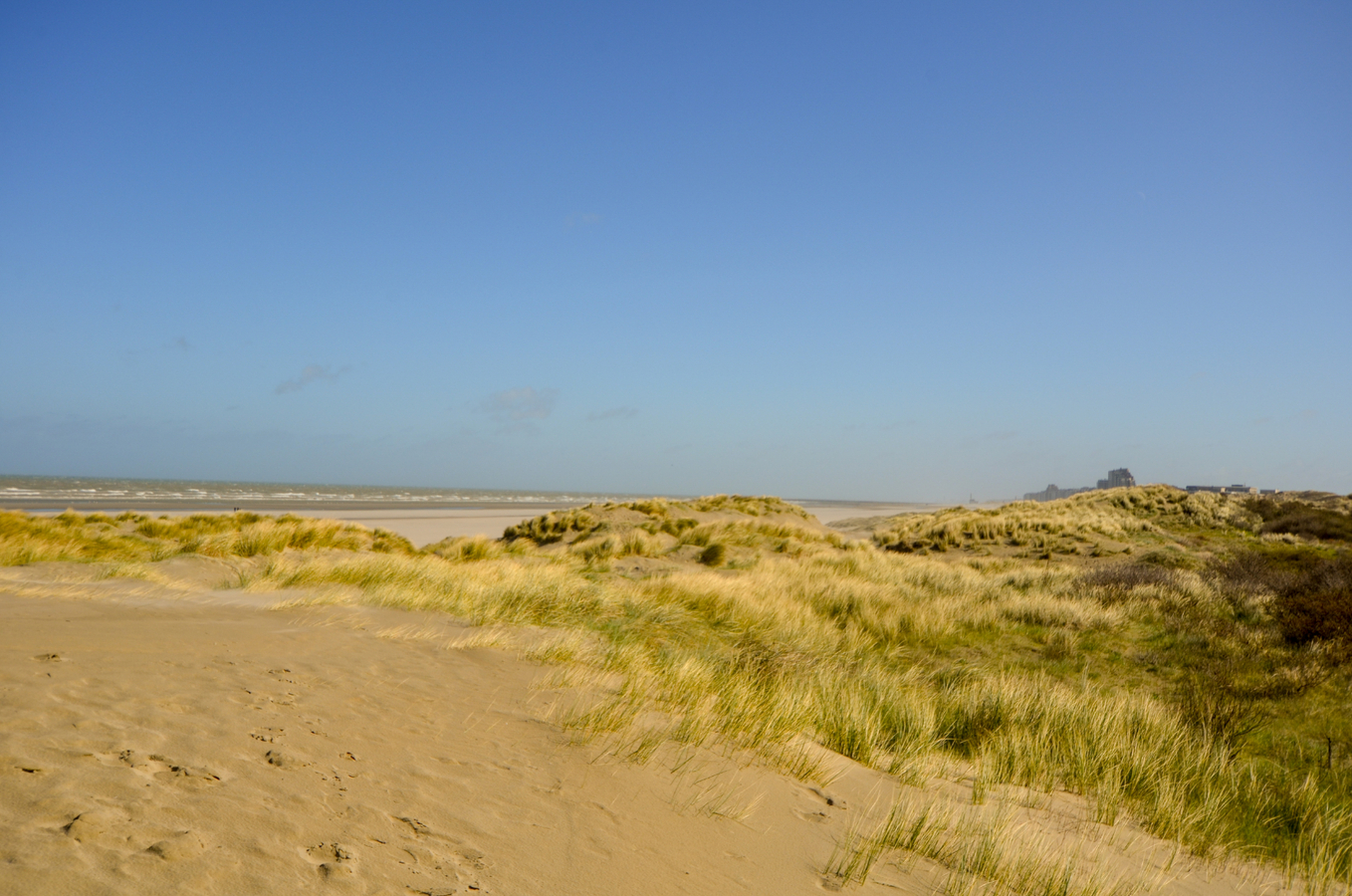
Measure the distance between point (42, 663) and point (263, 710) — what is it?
71.6 inches

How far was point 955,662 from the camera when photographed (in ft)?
35.8

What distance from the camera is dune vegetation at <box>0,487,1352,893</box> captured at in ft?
17.0

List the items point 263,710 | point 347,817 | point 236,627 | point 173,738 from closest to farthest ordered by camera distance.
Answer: point 347,817 < point 173,738 < point 263,710 < point 236,627

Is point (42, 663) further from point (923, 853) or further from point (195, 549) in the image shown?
point (195, 549)

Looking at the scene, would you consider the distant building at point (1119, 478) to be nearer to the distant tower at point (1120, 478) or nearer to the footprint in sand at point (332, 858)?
the distant tower at point (1120, 478)

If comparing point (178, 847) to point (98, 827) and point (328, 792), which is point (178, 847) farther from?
point (328, 792)

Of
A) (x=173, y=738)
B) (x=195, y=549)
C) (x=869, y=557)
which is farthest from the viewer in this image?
(x=869, y=557)

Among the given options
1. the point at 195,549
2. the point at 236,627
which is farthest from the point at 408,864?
the point at 195,549

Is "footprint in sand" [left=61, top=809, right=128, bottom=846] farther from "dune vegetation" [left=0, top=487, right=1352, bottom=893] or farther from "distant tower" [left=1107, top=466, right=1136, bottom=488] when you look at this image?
"distant tower" [left=1107, top=466, right=1136, bottom=488]

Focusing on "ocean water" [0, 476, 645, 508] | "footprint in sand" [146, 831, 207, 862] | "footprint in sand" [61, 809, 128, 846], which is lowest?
"ocean water" [0, 476, 645, 508]

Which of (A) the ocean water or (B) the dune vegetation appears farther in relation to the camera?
(A) the ocean water

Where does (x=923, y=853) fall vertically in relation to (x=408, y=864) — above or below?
below

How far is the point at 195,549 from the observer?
46.7 feet

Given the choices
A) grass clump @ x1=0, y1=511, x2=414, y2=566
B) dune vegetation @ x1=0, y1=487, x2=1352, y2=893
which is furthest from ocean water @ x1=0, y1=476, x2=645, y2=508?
dune vegetation @ x1=0, y1=487, x2=1352, y2=893
